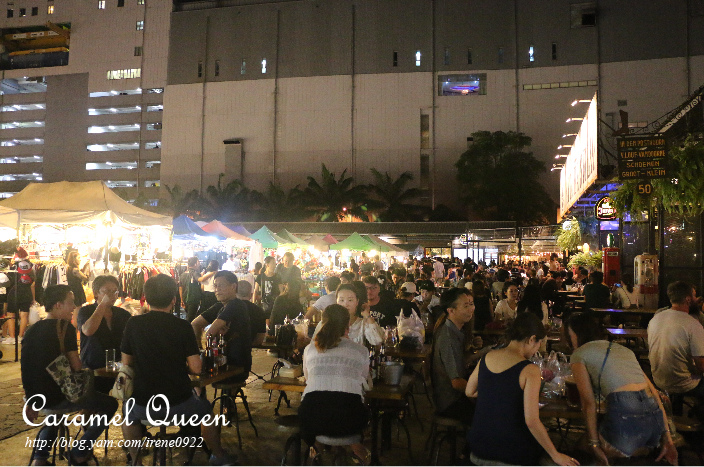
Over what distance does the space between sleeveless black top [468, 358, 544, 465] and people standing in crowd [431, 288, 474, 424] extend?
99 cm

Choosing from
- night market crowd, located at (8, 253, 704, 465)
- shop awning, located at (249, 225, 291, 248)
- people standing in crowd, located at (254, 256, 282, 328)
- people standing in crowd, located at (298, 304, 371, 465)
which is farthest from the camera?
shop awning, located at (249, 225, 291, 248)

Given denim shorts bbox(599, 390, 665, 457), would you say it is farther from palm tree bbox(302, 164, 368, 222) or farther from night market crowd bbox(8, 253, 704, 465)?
palm tree bbox(302, 164, 368, 222)

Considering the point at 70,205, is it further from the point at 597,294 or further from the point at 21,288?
the point at 597,294

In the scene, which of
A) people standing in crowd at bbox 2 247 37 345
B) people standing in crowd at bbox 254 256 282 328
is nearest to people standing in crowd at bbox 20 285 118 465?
people standing in crowd at bbox 2 247 37 345

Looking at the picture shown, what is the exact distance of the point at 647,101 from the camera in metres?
33.8

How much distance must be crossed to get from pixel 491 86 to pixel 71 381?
35.8 m

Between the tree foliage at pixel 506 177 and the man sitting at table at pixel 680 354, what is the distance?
30614 mm

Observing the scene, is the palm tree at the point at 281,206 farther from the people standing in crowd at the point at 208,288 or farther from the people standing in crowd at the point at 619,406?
the people standing in crowd at the point at 619,406

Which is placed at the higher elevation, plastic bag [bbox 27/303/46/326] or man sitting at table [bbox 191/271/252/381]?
man sitting at table [bbox 191/271/252/381]

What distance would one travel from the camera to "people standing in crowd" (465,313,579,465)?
2.79 metres

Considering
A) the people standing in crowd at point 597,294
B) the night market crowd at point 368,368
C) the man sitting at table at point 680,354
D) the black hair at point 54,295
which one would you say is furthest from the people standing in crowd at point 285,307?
the people standing in crowd at point 597,294

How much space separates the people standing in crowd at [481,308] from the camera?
7.64 meters

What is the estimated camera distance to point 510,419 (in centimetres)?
283

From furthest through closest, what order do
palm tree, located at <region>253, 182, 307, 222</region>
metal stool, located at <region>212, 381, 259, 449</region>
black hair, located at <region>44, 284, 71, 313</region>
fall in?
1. palm tree, located at <region>253, 182, 307, 222</region>
2. metal stool, located at <region>212, 381, 259, 449</region>
3. black hair, located at <region>44, 284, 71, 313</region>
